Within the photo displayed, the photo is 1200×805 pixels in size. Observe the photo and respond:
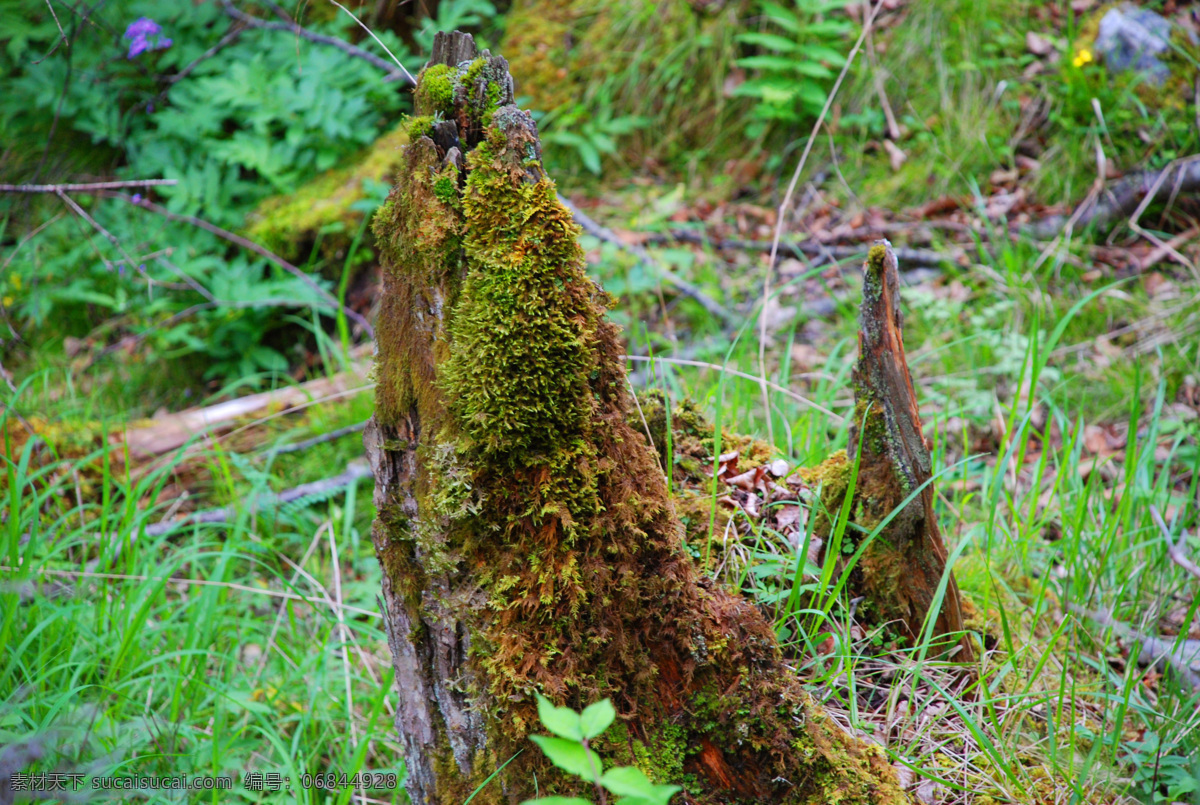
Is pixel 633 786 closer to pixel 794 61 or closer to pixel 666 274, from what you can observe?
pixel 666 274

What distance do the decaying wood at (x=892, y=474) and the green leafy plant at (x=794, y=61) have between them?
375cm

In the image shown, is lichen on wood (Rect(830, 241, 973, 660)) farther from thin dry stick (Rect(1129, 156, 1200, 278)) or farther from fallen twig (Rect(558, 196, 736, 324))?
thin dry stick (Rect(1129, 156, 1200, 278))

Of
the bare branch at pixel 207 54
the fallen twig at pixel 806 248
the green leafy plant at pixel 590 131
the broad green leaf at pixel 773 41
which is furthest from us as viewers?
the green leafy plant at pixel 590 131

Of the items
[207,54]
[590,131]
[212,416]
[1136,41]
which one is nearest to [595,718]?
[212,416]

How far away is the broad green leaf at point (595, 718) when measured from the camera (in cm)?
86

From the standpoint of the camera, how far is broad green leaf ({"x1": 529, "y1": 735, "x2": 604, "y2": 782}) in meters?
0.85

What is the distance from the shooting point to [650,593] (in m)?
1.38

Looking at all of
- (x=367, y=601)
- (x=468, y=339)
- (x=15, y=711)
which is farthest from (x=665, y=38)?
(x=15, y=711)

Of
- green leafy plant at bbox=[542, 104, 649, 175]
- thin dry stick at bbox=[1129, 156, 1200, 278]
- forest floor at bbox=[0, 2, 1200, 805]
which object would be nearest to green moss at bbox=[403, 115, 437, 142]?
forest floor at bbox=[0, 2, 1200, 805]

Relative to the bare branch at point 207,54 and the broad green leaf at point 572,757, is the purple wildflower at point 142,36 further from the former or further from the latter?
the broad green leaf at point 572,757

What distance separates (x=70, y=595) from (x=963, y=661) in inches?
109

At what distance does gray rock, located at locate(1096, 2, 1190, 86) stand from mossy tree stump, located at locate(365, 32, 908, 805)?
483cm

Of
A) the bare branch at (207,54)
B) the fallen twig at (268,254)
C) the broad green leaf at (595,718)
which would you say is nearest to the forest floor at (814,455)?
the fallen twig at (268,254)

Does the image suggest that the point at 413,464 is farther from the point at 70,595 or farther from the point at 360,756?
the point at 70,595
